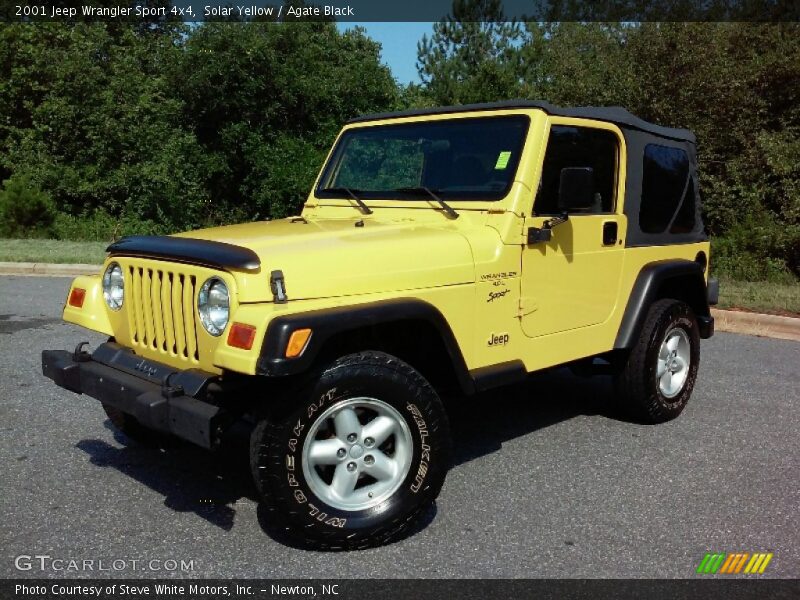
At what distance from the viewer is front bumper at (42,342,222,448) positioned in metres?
3.00

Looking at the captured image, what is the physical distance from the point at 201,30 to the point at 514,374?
62.2 ft

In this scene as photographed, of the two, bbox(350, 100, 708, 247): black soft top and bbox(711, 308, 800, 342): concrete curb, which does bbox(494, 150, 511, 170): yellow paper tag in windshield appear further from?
Answer: bbox(711, 308, 800, 342): concrete curb

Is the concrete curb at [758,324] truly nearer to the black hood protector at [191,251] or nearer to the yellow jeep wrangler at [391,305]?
the yellow jeep wrangler at [391,305]

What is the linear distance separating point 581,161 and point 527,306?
3.29 feet

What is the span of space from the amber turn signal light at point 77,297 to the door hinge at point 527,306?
88.2 inches

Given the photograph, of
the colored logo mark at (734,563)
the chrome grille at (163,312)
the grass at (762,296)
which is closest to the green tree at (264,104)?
the grass at (762,296)

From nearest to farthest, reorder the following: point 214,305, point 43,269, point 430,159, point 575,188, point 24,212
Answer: point 214,305, point 575,188, point 430,159, point 43,269, point 24,212

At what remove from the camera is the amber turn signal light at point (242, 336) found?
295 cm

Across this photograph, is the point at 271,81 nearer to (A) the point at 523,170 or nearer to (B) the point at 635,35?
(B) the point at 635,35

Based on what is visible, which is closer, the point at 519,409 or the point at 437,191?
the point at 437,191

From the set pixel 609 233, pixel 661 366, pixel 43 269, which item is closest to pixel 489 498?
pixel 609 233

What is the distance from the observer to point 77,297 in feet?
13.1

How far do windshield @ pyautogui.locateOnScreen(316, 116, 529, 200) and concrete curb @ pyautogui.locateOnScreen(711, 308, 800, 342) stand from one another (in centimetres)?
543

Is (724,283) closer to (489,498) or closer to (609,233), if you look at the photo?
(609,233)
